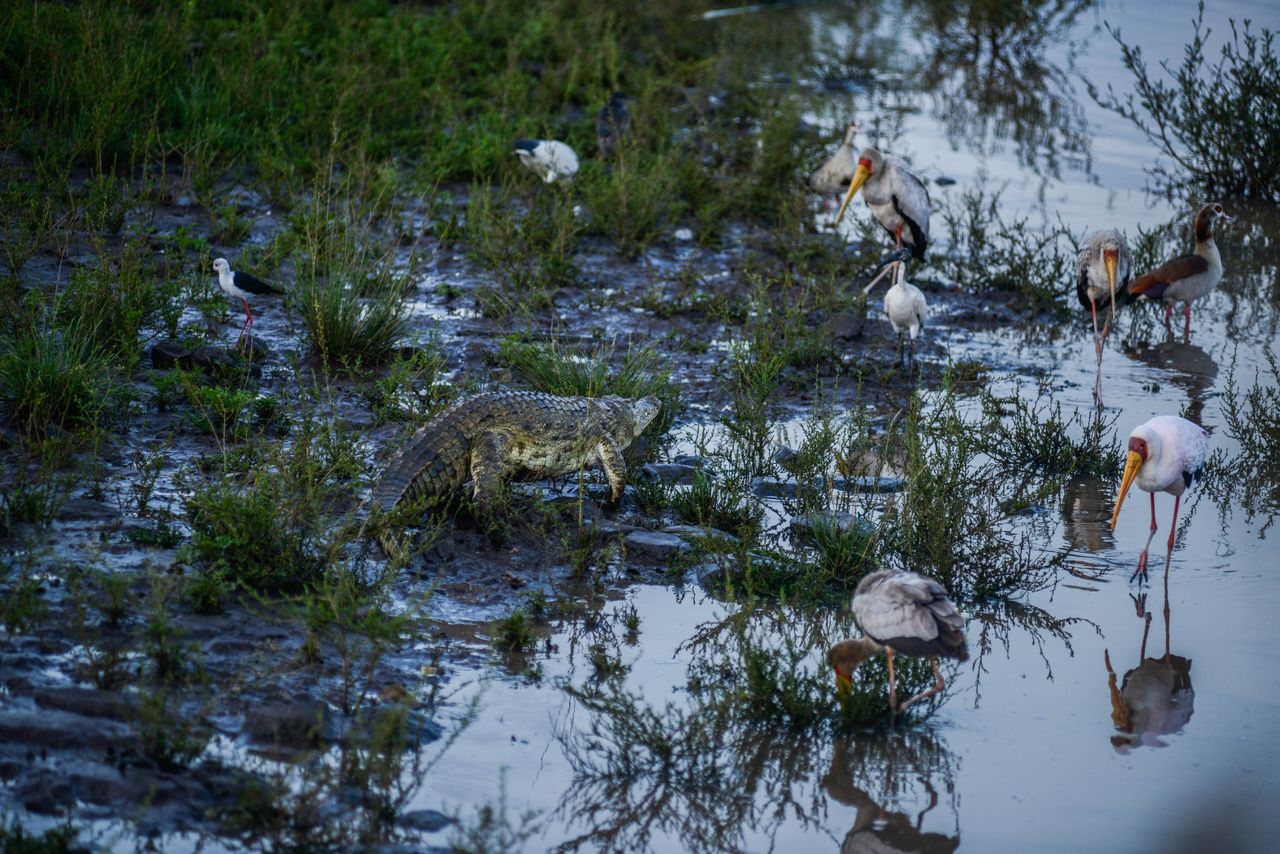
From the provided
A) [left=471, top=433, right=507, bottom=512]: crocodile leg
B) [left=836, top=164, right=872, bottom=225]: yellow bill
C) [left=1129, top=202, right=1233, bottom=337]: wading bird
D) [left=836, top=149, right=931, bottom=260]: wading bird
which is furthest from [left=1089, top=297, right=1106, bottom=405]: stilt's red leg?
[left=471, top=433, right=507, bottom=512]: crocodile leg

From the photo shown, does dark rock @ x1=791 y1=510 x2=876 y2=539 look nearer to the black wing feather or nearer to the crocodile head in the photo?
the crocodile head

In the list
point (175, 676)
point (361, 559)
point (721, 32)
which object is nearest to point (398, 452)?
point (361, 559)

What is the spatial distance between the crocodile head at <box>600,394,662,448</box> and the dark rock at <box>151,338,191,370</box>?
97.8 inches

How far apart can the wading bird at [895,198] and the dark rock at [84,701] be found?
815 centimetres

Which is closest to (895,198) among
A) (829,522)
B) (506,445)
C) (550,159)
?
(550,159)

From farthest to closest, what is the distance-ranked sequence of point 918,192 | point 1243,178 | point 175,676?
point 1243,178 → point 918,192 → point 175,676

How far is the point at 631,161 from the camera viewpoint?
11.6 metres

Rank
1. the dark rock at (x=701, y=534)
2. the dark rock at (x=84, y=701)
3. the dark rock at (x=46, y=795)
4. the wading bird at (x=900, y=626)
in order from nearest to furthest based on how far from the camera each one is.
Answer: the dark rock at (x=46, y=795)
the dark rock at (x=84, y=701)
the wading bird at (x=900, y=626)
the dark rock at (x=701, y=534)

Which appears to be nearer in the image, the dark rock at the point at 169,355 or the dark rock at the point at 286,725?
the dark rock at the point at 286,725

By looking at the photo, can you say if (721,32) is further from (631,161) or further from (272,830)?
(272,830)

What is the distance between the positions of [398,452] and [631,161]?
19.3 feet

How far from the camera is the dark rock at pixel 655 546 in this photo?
6.46 metres

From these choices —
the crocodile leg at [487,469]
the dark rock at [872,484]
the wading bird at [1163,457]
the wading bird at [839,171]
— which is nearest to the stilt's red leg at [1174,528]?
the wading bird at [1163,457]

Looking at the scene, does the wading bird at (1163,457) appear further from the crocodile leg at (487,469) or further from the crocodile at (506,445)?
the crocodile leg at (487,469)
